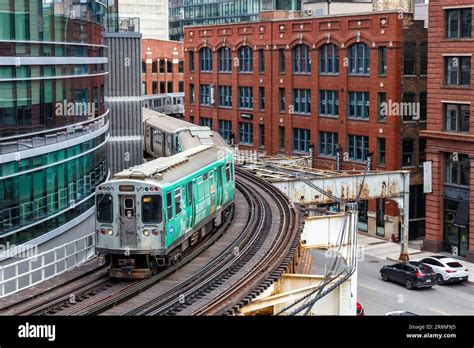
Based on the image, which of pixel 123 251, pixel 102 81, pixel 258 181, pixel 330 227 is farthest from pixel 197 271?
pixel 258 181

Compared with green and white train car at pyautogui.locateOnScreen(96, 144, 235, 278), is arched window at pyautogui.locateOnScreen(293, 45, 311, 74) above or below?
above

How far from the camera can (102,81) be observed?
1302 inches

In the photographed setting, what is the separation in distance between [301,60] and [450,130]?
663 inches

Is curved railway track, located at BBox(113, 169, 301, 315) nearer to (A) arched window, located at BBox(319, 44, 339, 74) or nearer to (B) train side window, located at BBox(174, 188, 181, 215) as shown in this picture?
(B) train side window, located at BBox(174, 188, 181, 215)

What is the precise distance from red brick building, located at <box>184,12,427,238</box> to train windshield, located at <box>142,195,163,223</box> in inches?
1211

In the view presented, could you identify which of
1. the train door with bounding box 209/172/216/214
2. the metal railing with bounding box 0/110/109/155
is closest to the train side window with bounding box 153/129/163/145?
the metal railing with bounding box 0/110/109/155

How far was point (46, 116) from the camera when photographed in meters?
25.1

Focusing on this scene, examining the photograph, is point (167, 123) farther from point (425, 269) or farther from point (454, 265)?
point (454, 265)

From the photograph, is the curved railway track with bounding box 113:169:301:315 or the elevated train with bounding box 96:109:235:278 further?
the elevated train with bounding box 96:109:235:278

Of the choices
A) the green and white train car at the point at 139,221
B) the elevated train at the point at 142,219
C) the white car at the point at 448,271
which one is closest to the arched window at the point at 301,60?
the white car at the point at 448,271

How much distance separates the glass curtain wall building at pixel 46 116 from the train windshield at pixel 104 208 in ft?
9.49

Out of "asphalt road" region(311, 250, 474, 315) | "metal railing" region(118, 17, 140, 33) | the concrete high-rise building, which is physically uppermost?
the concrete high-rise building

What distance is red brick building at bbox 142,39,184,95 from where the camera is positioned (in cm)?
9038
